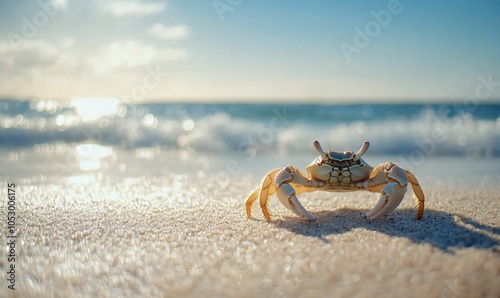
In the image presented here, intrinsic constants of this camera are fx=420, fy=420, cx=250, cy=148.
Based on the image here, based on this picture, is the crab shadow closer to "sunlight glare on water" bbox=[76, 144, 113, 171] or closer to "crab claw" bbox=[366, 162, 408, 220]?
"crab claw" bbox=[366, 162, 408, 220]

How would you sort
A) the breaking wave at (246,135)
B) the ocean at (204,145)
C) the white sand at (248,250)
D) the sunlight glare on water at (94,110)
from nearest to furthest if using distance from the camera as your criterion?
the white sand at (248,250), the ocean at (204,145), the breaking wave at (246,135), the sunlight glare on water at (94,110)

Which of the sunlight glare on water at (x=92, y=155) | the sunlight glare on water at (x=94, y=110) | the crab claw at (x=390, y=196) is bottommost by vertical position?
the crab claw at (x=390, y=196)

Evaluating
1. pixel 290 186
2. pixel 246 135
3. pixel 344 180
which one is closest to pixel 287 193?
pixel 290 186

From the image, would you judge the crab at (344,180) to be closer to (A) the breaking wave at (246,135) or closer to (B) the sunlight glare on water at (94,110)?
(A) the breaking wave at (246,135)

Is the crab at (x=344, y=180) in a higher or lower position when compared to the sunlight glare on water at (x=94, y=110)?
lower

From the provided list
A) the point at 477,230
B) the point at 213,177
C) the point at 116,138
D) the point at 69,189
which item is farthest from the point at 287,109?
the point at 477,230

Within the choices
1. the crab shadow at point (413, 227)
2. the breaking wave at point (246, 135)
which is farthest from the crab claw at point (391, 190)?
the breaking wave at point (246, 135)

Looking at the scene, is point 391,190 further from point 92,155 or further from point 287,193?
point 92,155

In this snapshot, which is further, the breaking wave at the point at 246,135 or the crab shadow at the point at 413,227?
the breaking wave at the point at 246,135
